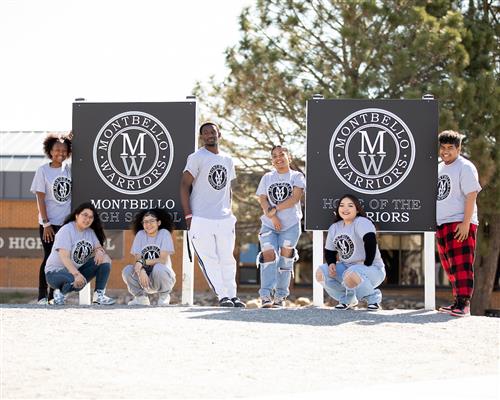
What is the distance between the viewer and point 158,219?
940 centimetres

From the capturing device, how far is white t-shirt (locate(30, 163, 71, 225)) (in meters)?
9.38

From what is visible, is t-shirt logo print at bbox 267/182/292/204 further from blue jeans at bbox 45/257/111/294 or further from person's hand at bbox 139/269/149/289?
blue jeans at bbox 45/257/111/294

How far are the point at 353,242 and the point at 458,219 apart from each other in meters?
0.97

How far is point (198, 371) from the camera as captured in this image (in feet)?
19.1

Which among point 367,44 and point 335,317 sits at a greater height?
point 367,44

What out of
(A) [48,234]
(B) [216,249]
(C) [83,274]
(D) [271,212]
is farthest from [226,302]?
(A) [48,234]

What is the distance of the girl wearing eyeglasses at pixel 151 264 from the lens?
9109mm

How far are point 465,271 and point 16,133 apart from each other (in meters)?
28.2

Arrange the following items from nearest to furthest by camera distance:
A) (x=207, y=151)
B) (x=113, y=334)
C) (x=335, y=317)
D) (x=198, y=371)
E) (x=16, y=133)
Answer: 1. (x=198, y=371)
2. (x=113, y=334)
3. (x=335, y=317)
4. (x=207, y=151)
5. (x=16, y=133)

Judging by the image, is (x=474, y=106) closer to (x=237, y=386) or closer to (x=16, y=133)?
(x=237, y=386)

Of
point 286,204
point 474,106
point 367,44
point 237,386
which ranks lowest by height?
point 237,386

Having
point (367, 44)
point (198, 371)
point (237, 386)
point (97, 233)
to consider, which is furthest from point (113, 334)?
point (367, 44)

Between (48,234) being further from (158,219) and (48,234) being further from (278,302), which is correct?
Result: (278,302)

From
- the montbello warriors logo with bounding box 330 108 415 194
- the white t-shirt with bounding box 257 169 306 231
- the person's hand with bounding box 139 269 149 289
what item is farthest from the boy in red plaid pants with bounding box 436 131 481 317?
the person's hand with bounding box 139 269 149 289
